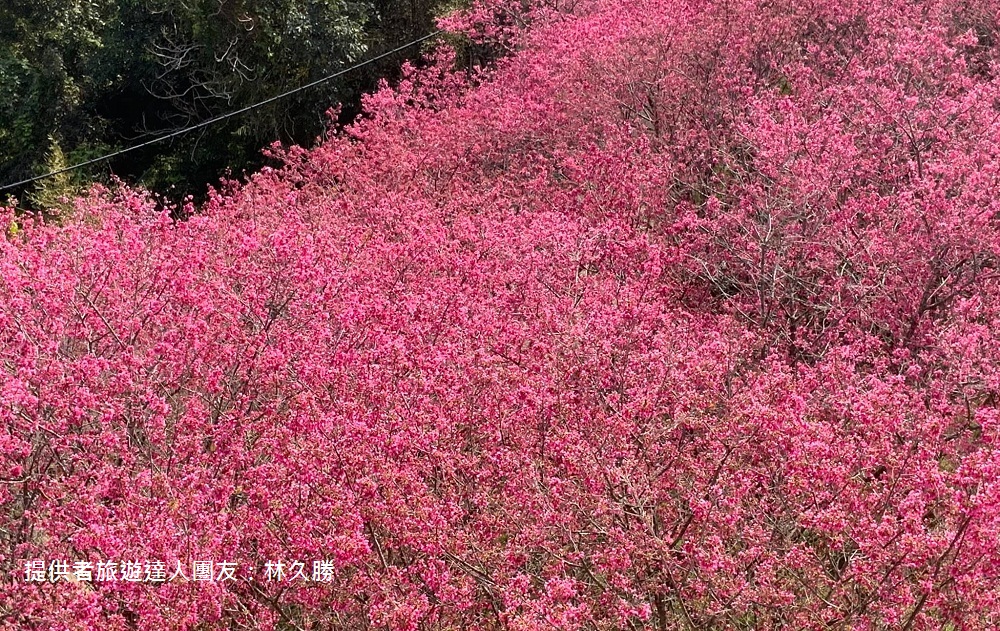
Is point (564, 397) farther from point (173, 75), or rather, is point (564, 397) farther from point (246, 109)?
point (173, 75)

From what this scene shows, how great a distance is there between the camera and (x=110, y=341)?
6938mm

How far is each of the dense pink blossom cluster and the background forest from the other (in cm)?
871

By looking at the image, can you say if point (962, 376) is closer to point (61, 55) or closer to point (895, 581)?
point (895, 581)

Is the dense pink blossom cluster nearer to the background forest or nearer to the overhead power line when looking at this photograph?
the overhead power line

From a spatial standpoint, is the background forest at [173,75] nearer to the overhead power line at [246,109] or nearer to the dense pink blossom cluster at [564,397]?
the overhead power line at [246,109]

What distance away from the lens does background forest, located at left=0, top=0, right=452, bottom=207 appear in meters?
18.7

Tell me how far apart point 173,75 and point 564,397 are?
18.0 metres

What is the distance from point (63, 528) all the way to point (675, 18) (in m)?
10.3

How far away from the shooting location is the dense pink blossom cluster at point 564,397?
15.8 feet

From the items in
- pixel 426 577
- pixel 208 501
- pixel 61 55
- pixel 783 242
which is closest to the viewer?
pixel 426 577

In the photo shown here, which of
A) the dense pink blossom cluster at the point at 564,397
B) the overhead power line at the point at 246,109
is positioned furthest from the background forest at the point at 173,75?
the dense pink blossom cluster at the point at 564,397

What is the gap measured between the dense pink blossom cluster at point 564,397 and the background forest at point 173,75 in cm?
871

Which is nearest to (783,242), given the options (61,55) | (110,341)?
(110,341)

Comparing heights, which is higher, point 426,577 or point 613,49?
point 613,49
